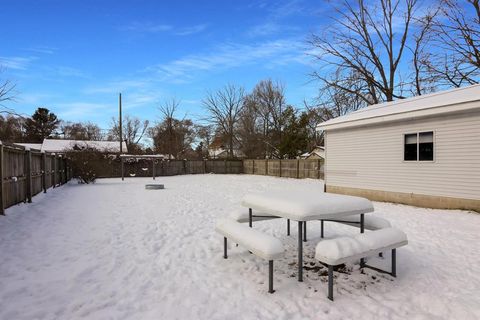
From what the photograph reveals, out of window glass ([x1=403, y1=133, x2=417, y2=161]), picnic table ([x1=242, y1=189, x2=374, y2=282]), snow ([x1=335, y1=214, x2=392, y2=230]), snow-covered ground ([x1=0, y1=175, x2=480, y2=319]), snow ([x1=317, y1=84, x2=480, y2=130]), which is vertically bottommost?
snow-covered ground ([x1=0, y1=175, x2=480, y2=319])

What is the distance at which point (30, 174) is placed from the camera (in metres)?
9.45

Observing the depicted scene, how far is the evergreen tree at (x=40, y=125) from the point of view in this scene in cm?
4824

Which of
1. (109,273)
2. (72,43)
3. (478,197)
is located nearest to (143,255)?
(109,273)

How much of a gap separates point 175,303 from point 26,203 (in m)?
8.11

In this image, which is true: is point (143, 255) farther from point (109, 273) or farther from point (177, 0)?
point (177, 0)

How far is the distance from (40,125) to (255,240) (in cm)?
5686

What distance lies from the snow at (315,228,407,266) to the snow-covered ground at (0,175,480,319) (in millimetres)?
495

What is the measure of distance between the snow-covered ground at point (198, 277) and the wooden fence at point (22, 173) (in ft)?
4.15

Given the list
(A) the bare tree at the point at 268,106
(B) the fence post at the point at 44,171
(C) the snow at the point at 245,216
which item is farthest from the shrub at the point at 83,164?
(A) the bare tree at the point at 268,106

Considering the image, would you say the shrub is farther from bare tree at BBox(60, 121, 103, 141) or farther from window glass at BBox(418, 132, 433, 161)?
bare tree at BBox(60, 121, 103, 141)

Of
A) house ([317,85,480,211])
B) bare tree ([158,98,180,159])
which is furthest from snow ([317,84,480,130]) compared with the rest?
bare tree ([158,98,180,159])

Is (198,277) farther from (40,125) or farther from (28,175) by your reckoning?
(40,125)

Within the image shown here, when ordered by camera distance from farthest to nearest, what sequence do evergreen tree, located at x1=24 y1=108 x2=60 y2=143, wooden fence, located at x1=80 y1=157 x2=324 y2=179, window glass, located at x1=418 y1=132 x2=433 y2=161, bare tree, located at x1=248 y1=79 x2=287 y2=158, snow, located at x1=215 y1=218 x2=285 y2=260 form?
evergreen tree, located at x1=24 y1=108 x2=60 y2=143
bare tree, located at x1=248 y1=79 x2=287 y2=158
wooden fence, located at x1=80 y1=157 x2=324 y2=179
window glass, located at x1=418 y1=132 x2=433 y2=161
snow, located at x1=215 y1=218 x2=285 y2=260

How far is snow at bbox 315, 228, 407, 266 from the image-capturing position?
3.34 meters
